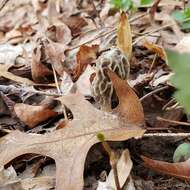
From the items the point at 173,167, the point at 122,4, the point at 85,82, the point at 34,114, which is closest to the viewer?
the point at 173,167

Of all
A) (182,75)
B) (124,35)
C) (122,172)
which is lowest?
(122,172)

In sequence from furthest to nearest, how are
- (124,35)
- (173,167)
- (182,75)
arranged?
(124,35), (173,167), (182,75)

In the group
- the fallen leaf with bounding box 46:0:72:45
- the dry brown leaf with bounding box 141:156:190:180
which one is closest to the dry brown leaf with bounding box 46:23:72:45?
the fallen leaf with bounding box 46:0:72:45

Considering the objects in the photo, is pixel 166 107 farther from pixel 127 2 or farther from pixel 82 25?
pixel 82 25

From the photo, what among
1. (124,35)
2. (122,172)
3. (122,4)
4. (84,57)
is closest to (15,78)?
(84,57)

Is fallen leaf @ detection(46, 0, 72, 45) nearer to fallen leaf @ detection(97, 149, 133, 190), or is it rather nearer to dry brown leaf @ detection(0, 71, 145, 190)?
dry brown leaf @ detection(0, 71, 145, 190)

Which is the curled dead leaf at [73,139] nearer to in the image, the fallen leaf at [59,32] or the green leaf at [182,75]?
the green leaf at [182,75]

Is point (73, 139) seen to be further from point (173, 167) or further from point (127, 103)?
point (173, 167)
